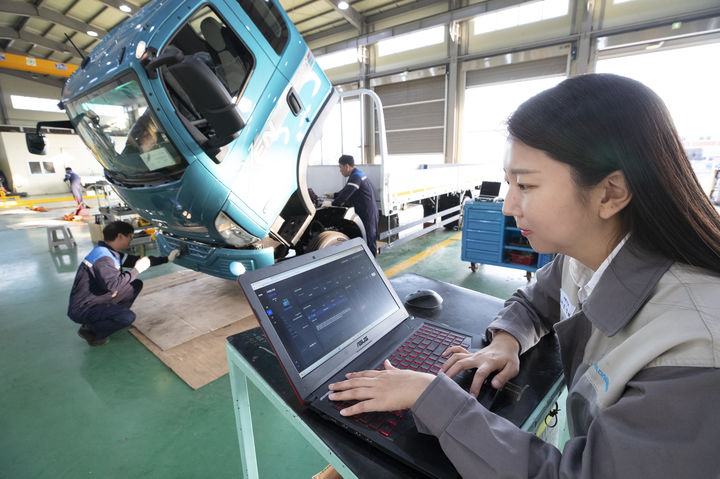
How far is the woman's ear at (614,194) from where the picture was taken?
2.11 feet

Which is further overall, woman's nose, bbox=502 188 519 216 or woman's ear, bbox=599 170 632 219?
woman's nose, bbox=502 188 519 216

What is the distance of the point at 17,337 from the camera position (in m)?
3.02

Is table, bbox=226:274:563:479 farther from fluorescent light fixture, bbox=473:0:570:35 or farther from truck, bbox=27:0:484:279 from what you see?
fluorescent light fixture, bbox=473:0:570:35

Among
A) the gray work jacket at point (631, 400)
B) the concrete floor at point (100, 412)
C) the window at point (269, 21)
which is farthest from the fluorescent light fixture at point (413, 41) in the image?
the gray work jacket at point (631, 400)

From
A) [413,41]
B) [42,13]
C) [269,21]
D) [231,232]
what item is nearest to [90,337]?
[231,232]

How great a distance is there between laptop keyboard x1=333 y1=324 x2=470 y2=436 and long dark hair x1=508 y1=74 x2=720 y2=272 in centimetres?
56

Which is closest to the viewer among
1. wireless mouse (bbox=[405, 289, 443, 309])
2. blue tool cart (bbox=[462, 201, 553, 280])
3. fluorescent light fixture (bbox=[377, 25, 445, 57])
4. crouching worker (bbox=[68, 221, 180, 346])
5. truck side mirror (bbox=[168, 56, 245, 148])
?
wireless mouse (bbox=[405, 289, 443, 309])

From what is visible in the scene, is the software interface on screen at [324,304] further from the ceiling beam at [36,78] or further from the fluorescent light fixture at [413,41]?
the ceiling beam at [36,78]

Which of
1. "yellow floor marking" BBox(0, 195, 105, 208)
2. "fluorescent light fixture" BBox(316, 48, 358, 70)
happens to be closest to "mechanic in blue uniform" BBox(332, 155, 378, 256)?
"fluorescent light fixture" BBox(316, 48, 358, 70)

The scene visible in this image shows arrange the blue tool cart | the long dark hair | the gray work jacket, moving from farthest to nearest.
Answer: the blue tool cart < the long dark hair < the gray work jacket

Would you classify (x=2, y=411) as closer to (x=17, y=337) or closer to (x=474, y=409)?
(x=17, y=337)

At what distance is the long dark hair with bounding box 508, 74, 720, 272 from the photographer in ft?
1.98

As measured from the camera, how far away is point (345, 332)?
0.99 m

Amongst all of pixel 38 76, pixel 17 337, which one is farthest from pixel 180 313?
pixel 38 76
